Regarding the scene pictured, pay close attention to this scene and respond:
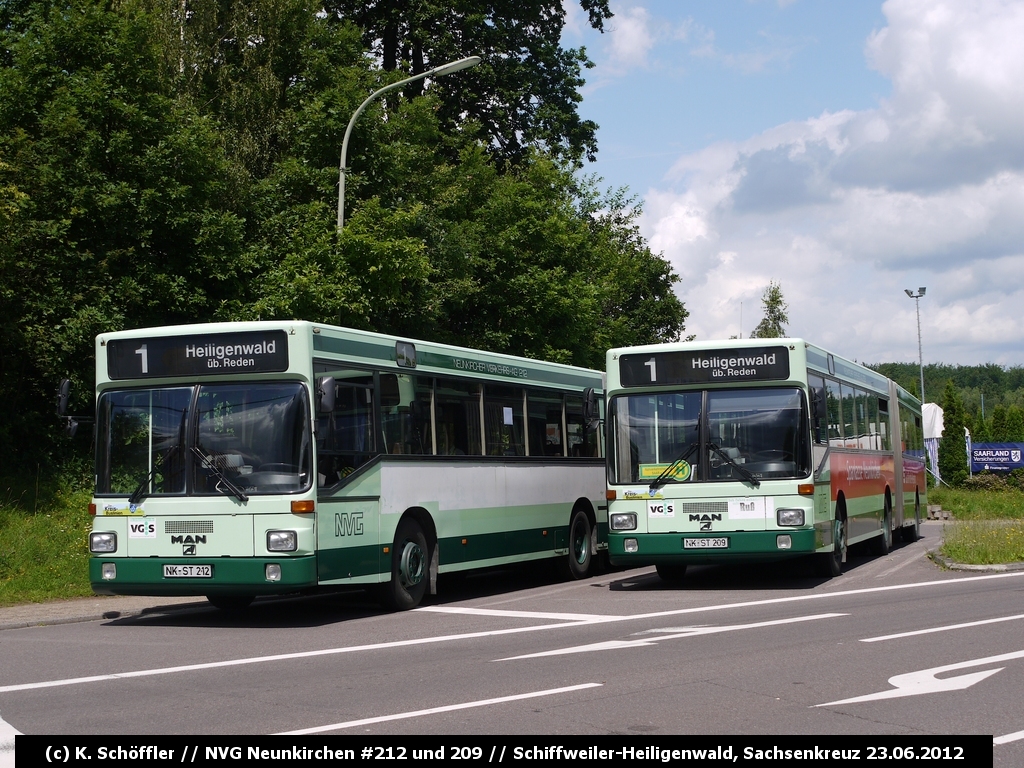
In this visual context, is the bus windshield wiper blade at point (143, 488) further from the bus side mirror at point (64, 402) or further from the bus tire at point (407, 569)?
the bus tire at point (407, 569)

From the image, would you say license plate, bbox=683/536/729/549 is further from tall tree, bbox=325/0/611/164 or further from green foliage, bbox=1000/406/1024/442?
green foliage, bbox=1000/406/1024/442

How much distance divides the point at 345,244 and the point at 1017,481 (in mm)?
39973

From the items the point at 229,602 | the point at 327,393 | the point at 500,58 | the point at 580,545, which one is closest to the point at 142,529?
the point at 327,393

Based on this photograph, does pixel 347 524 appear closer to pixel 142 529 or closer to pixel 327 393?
pixel 327 393

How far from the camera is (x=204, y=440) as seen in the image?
46.0 ft

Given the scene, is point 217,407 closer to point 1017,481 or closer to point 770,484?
point 770,484

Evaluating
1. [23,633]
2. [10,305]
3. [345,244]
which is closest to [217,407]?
[23,633]

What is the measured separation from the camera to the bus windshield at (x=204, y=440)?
→ 13766 millimetres

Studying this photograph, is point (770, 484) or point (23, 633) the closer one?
point (23, 633)

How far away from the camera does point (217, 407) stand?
1405 centimetres

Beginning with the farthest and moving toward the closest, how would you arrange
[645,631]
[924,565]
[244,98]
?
[244,98], [924,565], [645,631]
